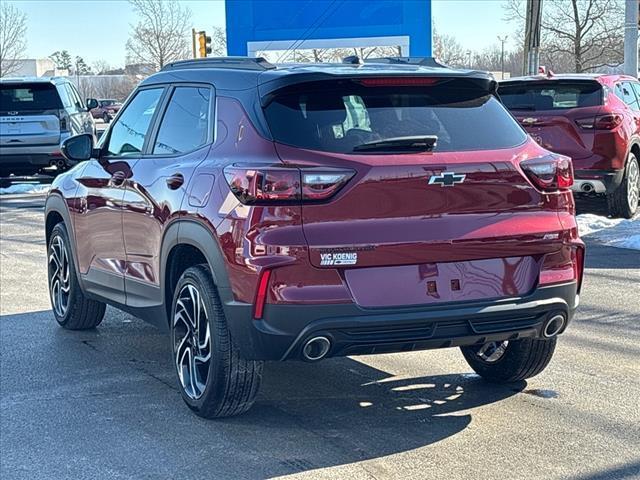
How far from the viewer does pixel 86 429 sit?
5344 mm

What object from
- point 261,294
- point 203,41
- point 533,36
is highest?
Result: point 203,41

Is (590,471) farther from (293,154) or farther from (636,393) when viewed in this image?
(293,154)

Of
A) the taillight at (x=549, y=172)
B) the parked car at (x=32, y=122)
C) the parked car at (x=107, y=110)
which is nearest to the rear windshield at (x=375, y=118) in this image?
the taillight at (x=549, y=172)

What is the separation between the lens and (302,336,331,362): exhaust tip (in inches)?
185

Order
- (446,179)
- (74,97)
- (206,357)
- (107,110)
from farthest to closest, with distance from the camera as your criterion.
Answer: (107,110) → (74,97) → (206,357) → (446,179)

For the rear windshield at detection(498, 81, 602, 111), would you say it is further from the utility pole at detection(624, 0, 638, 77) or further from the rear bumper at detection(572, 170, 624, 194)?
the utility pole at detection(624, 0, 638, 77)

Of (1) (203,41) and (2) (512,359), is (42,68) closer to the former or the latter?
(1) (203,41)

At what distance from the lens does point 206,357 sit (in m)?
5.29

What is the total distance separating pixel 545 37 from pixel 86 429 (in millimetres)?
38077

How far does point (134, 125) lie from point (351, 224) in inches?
95.6

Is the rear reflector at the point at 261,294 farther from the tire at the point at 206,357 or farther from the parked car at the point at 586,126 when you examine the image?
the parked car at the point at 586,126

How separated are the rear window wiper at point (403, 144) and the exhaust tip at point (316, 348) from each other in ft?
3.10

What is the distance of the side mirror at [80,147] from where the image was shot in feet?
22.7

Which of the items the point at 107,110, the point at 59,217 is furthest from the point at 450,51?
the point at 59,217
